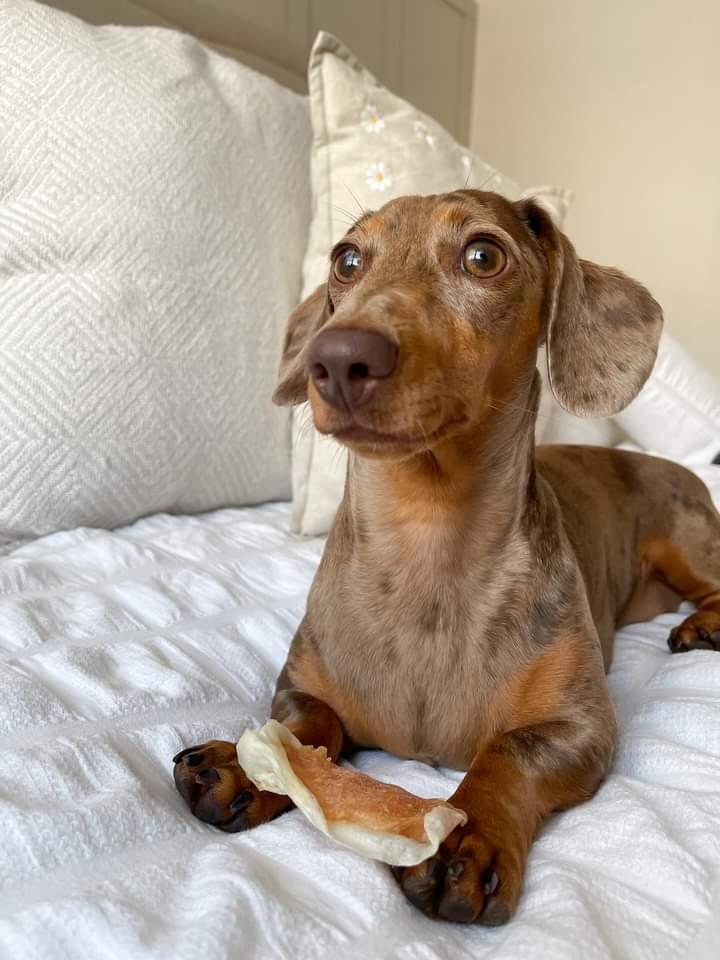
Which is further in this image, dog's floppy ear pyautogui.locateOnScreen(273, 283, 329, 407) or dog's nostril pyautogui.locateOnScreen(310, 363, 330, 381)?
dog's floppy ear pyautogui.locateOnScreen(273, 283, 329, 407)

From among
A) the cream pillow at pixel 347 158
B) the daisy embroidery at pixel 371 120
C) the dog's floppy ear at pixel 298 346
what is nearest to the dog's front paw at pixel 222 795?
the dog's floppy ear at pixel 298 346

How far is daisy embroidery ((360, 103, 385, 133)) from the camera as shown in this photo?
88.8 inches

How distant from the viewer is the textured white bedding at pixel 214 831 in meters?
0.74

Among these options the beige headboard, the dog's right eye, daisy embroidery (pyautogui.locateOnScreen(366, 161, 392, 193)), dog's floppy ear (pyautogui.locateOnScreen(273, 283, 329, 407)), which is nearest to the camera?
the dog's right eye

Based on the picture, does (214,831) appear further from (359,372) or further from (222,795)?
(359,372)

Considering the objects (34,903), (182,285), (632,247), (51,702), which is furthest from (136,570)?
(632,247)

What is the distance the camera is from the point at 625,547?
6.39 feet

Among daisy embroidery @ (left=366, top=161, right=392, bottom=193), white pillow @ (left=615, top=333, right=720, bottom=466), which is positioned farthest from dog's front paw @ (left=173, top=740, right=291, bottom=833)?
white pillow @ (left=615, top=333, right=720, bottom=466)

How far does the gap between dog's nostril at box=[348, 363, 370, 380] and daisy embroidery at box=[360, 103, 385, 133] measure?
1535mm

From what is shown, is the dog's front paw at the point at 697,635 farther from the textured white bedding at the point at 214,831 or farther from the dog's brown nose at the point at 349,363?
the dog's brown nose at the point at 349,363

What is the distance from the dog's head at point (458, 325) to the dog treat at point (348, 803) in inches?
14.3

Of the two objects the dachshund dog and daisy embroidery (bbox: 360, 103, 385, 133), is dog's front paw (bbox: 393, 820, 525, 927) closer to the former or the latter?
the dachshund dog

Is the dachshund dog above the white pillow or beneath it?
above

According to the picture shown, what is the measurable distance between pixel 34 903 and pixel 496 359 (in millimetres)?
857
